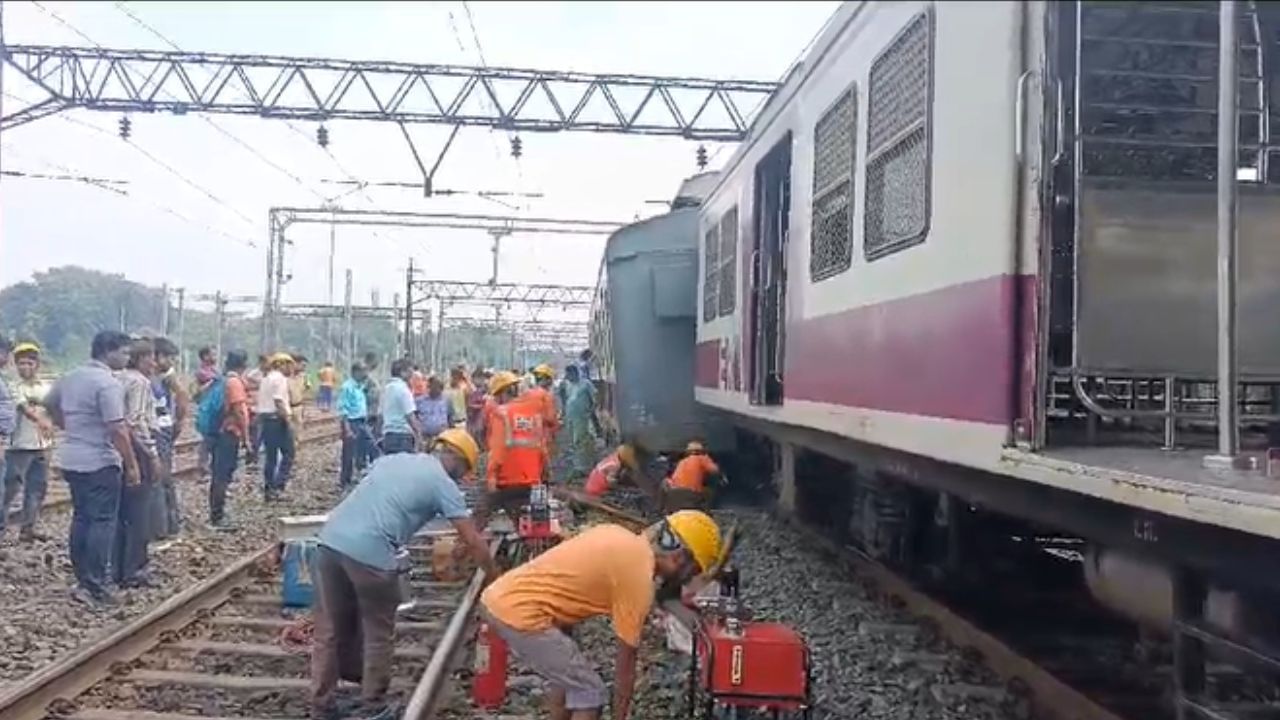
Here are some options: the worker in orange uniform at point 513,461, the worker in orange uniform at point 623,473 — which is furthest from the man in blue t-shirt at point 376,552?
the worker in orange uniform at point 623,473

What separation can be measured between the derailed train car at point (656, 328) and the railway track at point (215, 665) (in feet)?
17.6

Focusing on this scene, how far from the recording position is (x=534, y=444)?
11.4 metres

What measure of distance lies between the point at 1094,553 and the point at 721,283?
6905 millimetres

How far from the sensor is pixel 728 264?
11383mm

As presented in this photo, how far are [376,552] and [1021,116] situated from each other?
339cm

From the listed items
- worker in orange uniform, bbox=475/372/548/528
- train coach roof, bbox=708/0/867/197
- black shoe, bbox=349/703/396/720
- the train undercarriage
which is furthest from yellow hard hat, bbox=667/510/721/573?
worker in orange uniform, bbox=475/372/548/528

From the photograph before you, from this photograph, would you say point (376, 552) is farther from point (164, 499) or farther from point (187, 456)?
point (187, 456)

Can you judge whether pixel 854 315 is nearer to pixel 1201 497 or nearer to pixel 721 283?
pixel 1201 497

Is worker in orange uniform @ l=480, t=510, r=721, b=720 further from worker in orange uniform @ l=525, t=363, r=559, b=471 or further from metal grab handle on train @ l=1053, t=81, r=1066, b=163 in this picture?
worker in orange uniform @ l=525, t=363, r=559, b=471

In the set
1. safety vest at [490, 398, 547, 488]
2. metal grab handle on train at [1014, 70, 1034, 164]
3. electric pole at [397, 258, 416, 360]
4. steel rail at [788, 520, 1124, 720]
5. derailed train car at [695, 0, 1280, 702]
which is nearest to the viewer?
derailed train car at [695, 0, 1280, 702]

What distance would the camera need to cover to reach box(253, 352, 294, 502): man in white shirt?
1502 cm

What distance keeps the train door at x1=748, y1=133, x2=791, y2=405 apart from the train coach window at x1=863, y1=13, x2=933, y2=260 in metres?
3.11

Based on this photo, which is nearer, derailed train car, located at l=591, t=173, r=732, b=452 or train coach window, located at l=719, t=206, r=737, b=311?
train coach window, located at l=719, t=206, r=737, b=311

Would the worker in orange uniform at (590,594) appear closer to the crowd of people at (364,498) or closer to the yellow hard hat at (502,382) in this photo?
the crowd of people at (364,498)
